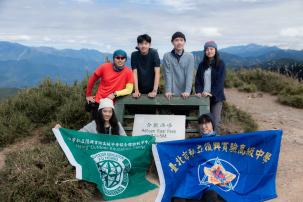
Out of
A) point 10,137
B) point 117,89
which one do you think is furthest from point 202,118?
point 10,137

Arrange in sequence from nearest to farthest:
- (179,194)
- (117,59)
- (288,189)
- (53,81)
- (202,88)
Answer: (179,194)
(288,189)
(117,59)
(202,88)
(53,81)

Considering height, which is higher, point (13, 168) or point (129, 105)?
point (129, 105)

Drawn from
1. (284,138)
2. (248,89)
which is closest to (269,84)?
(248,89)

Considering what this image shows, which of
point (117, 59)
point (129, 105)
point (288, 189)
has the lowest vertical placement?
point (288, 189)

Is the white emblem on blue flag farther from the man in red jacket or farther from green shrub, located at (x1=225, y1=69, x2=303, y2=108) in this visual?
green shrub, located at (x1=225, y1=69, x2=303, y2=108)

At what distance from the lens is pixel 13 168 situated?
5.11 metres

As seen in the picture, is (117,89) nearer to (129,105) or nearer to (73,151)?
(129,105)

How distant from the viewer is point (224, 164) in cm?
478

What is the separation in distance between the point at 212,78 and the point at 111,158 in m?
2.15

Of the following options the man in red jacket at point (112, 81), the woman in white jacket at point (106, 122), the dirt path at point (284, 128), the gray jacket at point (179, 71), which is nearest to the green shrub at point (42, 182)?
the woman in white jacket at point (106, 122)

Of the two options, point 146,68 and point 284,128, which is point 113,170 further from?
point 284,128

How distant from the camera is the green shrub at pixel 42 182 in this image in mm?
4777

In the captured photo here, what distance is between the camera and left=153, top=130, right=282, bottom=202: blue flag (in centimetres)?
473

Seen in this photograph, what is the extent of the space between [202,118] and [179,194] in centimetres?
95
